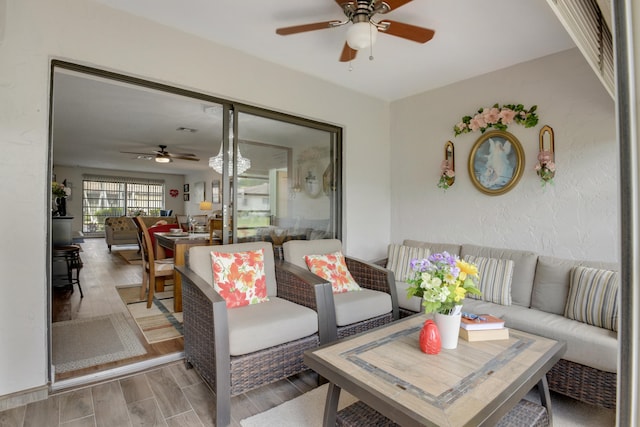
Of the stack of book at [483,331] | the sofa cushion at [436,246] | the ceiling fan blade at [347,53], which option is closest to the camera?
the stack of book at [483,331]

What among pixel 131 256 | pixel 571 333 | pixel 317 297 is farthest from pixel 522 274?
pixel 131 256

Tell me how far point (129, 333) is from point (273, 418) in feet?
6.26

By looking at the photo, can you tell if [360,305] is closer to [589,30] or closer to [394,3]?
[394,3]

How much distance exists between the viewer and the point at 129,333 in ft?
9.97

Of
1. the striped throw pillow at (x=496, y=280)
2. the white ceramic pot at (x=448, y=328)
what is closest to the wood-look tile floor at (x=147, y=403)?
the white ceramic pot at (x=448, y=328)

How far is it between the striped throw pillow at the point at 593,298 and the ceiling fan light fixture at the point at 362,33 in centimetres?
217

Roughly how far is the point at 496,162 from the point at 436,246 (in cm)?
102

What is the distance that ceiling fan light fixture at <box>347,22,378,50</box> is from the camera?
1.95 metres

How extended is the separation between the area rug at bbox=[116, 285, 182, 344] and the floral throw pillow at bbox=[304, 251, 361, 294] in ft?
4.58

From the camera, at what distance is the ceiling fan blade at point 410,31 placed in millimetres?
1999

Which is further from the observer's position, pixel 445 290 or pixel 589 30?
pixel 589 30

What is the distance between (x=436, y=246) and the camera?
347 cm

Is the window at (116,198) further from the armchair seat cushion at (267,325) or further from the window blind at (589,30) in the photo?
the window blind at (589,30)

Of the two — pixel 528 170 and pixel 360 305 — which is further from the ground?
pixel 528 170
